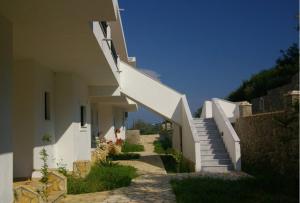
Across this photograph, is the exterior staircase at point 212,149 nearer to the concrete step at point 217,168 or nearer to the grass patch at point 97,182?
the concrete step at point 217,168

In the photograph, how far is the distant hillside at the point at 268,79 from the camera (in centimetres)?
3025

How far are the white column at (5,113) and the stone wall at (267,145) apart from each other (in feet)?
21.1

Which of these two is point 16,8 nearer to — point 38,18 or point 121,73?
point 38,18

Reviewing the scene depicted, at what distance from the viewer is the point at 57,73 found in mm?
12867

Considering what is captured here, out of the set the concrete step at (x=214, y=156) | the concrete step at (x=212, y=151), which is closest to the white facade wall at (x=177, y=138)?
the concrete step at (x=212, y=151)

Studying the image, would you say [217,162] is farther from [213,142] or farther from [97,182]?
[97,182]

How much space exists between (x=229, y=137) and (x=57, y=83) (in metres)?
6.88

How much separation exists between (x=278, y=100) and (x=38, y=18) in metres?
15.5

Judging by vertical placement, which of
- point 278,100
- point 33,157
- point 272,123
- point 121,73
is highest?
point 121,73

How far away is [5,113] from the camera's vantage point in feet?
19.9

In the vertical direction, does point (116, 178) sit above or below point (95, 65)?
A: below

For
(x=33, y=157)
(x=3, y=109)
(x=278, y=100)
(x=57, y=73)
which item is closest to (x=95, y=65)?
(x=57, y=73)

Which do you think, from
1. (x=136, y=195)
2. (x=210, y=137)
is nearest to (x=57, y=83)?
(x=136, y=195)

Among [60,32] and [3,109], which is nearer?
[3,109]
